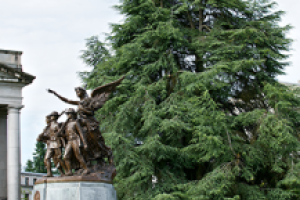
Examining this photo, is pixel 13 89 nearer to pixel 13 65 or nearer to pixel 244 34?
pixel 13 65

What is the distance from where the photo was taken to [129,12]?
22.9 metres

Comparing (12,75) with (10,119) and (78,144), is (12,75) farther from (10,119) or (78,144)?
(78,144)

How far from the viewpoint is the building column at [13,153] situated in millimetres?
23689

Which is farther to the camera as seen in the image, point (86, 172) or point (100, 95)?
point (100, 95)

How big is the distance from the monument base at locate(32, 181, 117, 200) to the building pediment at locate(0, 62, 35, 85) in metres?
14.3

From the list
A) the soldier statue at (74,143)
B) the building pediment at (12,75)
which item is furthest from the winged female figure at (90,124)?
the building pediment at (12,75)

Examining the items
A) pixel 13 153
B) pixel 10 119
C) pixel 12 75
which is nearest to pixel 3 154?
pixel 13 153

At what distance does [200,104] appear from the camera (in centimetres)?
1980

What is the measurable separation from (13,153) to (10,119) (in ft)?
6.47

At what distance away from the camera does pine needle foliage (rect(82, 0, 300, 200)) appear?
1862cm

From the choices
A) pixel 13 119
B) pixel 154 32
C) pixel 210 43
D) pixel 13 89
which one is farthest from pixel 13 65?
pixel 210 43

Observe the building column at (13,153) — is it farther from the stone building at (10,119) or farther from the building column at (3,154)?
the building column at (3,154)

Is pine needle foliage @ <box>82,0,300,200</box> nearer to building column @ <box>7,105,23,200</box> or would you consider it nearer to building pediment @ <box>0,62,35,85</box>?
building pediment @ <box>0,62,35,85</box>

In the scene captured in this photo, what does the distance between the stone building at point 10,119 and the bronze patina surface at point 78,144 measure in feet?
38.3
